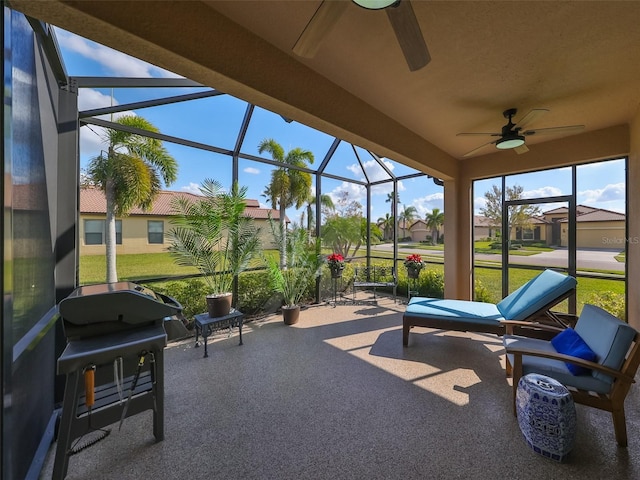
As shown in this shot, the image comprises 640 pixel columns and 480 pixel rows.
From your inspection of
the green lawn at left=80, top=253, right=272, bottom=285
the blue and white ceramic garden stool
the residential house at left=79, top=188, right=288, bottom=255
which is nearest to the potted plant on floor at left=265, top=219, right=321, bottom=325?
the green lawn at left=80, top=253, right=272, bottom=285

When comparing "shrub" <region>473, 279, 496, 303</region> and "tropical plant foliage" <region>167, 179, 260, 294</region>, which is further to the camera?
"shrub" <region>473, 279, 496, 303</region>

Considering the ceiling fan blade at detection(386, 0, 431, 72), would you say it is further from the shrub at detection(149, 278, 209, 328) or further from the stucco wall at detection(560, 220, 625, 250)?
the stucco wall at detection(560, 220, 625, 250)

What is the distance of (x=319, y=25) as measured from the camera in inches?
57.5

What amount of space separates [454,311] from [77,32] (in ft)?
14.3

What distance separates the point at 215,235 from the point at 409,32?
10.8ft

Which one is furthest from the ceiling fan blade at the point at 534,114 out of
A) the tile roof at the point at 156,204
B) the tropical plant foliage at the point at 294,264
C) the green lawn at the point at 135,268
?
the green lawn at the point at 135,268

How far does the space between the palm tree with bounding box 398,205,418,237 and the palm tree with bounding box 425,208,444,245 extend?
314 mm

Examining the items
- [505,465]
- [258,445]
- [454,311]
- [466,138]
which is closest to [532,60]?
[466,138]

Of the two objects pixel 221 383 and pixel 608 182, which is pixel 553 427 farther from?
pixel 608 182

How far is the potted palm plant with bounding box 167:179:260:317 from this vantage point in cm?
369

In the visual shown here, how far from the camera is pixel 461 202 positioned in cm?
508

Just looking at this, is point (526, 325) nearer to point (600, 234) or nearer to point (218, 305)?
point (600, 234)

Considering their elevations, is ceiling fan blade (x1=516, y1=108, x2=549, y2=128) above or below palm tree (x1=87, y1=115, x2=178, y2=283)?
above

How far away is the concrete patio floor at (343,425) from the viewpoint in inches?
69.2
